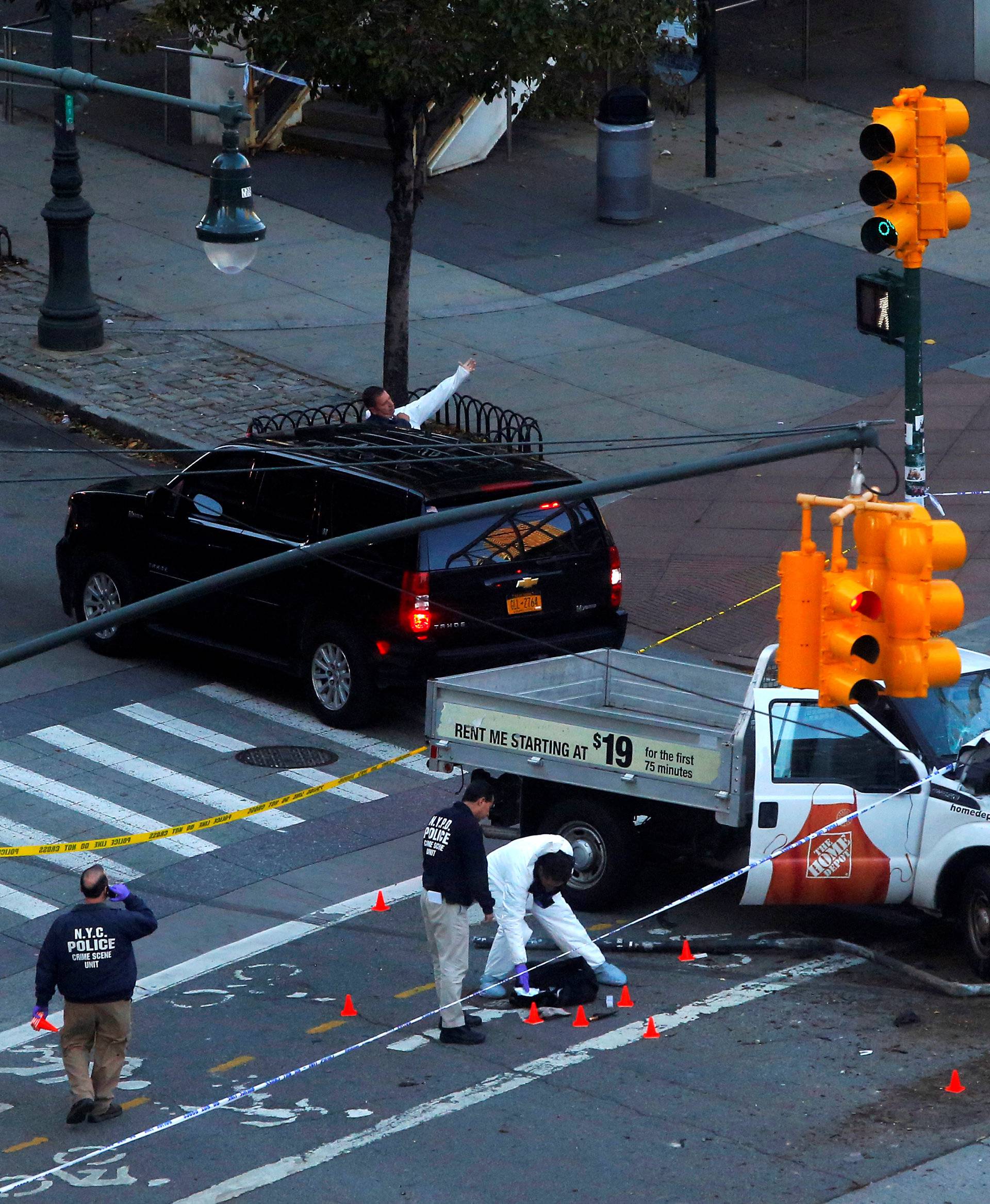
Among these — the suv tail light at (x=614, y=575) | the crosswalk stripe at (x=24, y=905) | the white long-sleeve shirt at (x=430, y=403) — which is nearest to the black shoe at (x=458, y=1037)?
the crosswalk stripe at (x=24, y=905)

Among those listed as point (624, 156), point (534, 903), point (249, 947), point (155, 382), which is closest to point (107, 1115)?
point (249, 947)

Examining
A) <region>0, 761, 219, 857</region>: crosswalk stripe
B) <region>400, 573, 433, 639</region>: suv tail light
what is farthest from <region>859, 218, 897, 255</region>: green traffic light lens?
<region>0, 761, 219, 857</region>: crosswalk stripe

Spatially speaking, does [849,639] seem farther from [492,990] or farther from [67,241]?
[67,241]

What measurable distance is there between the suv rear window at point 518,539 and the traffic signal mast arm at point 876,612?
655 centimetres

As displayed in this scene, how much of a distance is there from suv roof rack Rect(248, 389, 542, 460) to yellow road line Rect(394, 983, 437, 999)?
8307 millimetres

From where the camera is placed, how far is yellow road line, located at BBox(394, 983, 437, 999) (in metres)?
11.2

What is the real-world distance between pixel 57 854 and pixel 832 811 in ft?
16.7

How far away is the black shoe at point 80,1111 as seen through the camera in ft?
31.8

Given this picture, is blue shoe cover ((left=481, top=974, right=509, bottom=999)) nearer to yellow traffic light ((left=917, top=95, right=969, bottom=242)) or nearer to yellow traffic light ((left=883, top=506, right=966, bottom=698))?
yellow traffic light ((left=883, top=506, right=966, bottom=698))

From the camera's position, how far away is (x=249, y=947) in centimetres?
1191

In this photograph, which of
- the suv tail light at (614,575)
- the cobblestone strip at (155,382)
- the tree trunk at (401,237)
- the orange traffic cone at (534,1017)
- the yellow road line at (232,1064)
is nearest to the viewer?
the yellow road line at (232,1064)

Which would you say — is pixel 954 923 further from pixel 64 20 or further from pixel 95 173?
pixel 95 173

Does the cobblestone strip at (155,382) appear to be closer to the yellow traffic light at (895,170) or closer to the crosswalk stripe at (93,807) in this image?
the crosswalk stripe at (93,807)

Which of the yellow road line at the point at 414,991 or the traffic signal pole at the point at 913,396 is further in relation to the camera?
the traffic signal pole at the point at 913,396
